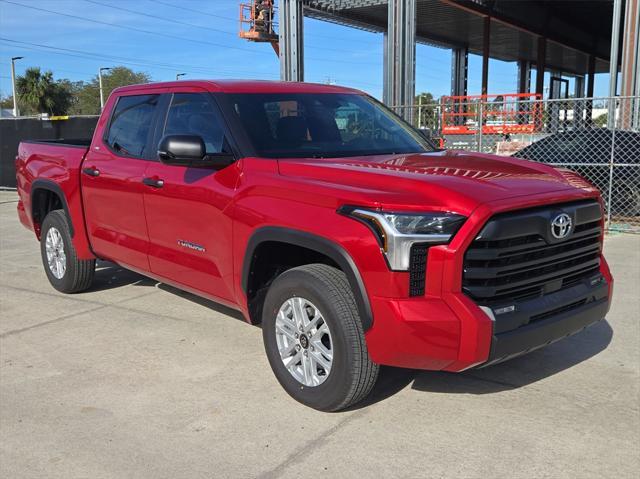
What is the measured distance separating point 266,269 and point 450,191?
4.63ft

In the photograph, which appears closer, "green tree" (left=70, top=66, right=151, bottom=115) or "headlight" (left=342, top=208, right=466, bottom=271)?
"headlight" (left=342, top=208, right=466, bottom=271)

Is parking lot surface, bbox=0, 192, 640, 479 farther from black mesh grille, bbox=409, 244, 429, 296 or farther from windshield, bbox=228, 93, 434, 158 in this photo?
windshield, bbox=228, 93, 434, 158

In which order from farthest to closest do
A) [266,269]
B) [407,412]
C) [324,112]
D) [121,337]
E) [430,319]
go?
[121,337] < [324,112] < [266,269] < [407,412] < [430,319]

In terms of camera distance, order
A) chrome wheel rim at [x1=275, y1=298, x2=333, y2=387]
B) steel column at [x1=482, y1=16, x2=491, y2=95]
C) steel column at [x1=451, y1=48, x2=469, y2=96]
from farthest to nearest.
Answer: steel column at [x1=451, y1=48, x2=469, y2=96]
steel column at [x1=482, y1=16, x2=491, y2=95]
chrome wheel rim at [x1=275, y1=298, x2=333, y2=387]

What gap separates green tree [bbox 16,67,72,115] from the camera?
203 ft

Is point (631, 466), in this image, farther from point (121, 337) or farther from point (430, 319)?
point (121, 337)

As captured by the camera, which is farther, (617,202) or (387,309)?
(617,202)

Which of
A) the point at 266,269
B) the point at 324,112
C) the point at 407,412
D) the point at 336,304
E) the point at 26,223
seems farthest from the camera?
the point at 26,223

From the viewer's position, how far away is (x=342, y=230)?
10.2 ft

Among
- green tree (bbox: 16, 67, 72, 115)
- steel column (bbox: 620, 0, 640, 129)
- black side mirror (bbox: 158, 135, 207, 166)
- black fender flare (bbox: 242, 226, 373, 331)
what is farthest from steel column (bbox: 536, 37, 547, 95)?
green tree (bbox: 16, 67, 72, 115)

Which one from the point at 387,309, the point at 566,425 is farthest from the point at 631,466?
the point at 387,309

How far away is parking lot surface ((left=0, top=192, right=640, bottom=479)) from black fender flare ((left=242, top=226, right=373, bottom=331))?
0.72 m

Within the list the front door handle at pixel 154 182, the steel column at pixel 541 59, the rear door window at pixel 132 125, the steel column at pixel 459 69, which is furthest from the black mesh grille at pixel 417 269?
the steel column at pixel 459 69

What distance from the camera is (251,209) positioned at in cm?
366
